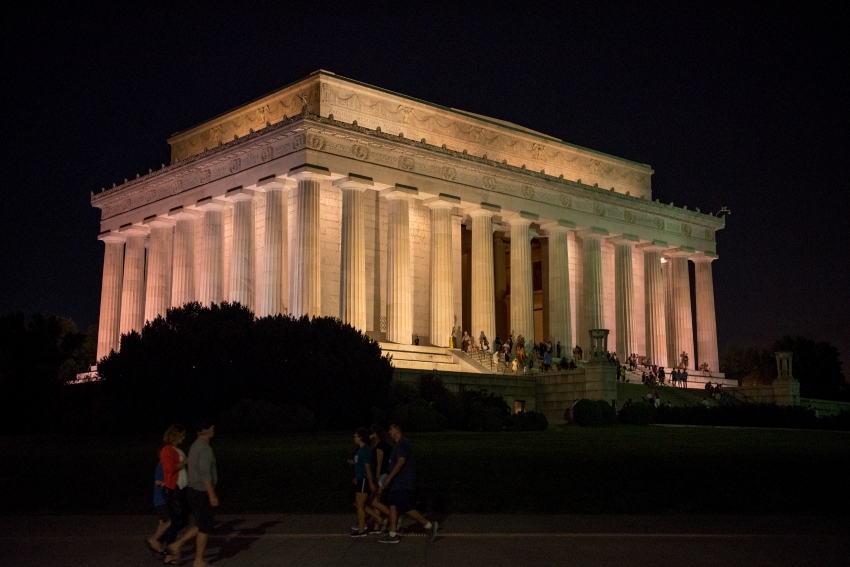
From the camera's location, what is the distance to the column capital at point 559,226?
67.6 metres

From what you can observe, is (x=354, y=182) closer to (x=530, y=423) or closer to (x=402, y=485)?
(x=530, y=423)

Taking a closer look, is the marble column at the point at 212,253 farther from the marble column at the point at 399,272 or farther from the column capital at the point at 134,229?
the marble column at the point at 399,272

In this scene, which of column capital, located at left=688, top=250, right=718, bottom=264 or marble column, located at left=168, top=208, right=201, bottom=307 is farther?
column capital, located at left=688, top=250, right=718, bottom=264

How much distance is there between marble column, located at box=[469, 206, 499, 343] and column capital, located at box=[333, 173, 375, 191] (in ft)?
30.7

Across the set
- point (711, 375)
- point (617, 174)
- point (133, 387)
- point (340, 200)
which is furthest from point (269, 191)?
point (711, 375)

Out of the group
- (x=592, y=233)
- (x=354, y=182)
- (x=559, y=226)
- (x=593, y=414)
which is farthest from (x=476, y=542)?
(x=592, y=233)

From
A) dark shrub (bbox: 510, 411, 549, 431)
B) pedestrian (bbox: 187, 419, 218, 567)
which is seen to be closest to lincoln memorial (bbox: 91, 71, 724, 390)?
dark shrub (bbox: 510, 411, 549, 431)

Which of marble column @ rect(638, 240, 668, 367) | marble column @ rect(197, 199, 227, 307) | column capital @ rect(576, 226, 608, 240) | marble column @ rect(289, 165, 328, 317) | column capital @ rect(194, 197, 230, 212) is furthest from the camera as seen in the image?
marble column @ rect(638, 240, 668, 367)

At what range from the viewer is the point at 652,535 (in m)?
18.1

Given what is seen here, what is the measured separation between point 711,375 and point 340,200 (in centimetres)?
3224

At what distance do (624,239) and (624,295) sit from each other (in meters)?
4.20

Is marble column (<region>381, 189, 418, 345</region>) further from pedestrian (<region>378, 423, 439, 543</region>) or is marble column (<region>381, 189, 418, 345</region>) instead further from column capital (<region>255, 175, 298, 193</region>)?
pedestrian (<region>378, 423, 439, 543</region>)

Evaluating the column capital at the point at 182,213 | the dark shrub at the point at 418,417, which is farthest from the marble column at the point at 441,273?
the dark shrub at the point at 418,417

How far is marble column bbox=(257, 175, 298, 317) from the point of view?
55438 mm
